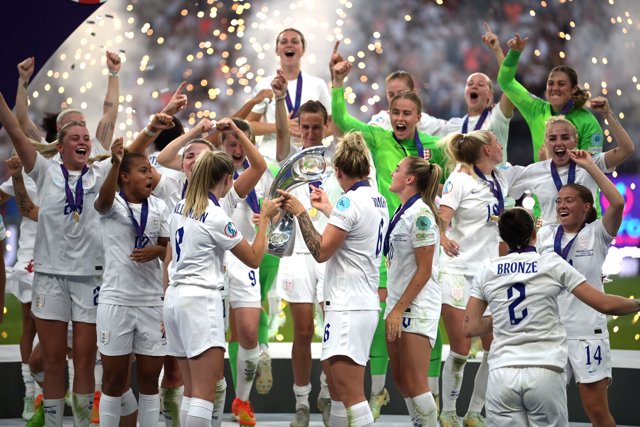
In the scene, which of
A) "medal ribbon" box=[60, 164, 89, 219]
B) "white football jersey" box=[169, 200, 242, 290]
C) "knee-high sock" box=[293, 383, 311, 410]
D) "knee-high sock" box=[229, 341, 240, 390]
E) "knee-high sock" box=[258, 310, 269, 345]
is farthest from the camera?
Result: "knee-high sock" box=[258, 310, 269, 345]

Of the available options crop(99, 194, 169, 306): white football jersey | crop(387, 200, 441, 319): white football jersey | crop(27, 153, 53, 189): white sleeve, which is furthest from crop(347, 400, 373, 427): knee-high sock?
crop(27, 153, 53, 189): white sleeve

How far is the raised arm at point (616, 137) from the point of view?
6.61 meters

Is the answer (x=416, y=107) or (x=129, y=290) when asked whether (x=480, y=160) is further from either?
(x=129, y=290)

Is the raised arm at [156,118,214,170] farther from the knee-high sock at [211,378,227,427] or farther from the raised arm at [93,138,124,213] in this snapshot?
the knee-high sock at [211,378,227,427]

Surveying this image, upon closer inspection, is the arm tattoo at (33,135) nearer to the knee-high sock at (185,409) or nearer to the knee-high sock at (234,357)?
the knee-high sock at (234,357)

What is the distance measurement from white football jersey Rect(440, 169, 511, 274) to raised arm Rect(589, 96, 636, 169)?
0.70 meters

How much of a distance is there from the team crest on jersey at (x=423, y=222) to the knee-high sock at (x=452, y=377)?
1405 mm

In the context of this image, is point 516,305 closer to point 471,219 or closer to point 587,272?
point 587,272

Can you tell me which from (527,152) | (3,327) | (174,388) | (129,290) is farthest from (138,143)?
(527,152)

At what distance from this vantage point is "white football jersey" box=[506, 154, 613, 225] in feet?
22.7

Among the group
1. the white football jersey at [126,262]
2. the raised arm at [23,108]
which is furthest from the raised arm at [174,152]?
the raised arm at [23,108]

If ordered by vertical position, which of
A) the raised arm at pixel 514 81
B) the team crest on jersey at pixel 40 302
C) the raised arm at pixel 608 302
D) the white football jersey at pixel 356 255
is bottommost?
the team crest on jersey at pixel 40 302

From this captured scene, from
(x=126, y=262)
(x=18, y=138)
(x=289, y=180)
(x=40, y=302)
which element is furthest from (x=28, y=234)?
(x=289, y=180)

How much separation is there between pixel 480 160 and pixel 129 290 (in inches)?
98.3
